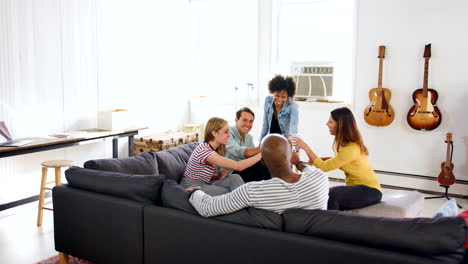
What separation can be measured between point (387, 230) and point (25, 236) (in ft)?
9.85

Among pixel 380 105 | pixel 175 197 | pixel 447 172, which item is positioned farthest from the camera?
pixel 380 105

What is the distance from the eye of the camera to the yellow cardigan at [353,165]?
319 cm

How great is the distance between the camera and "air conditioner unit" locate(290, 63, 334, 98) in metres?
5.91

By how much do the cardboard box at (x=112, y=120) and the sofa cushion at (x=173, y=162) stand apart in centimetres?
144

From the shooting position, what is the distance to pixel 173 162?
3.67 meters

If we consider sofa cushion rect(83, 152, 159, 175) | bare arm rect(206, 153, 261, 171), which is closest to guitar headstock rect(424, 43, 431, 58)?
bare arm rect(206, 153, 261, 171)

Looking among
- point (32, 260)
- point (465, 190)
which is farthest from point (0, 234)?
point (465, 190)

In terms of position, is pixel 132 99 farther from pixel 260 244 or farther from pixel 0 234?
pixel 260 244

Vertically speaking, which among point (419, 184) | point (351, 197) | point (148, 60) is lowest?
point (419, 184)

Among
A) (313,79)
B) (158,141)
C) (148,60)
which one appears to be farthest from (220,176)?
(148,60)

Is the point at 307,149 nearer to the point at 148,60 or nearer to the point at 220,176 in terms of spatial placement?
the point at 220,176

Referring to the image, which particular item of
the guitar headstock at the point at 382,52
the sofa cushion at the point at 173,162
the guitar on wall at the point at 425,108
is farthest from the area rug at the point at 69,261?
the guitar headstock at the point at 382,52

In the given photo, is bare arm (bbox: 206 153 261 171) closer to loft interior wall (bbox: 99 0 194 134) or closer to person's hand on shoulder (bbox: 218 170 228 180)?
person's hand on shoulder (bbox: 218 170 228 180)

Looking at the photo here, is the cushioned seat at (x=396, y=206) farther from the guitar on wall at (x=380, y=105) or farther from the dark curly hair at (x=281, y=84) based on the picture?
the guitar on wall at (x=380, y=105)
